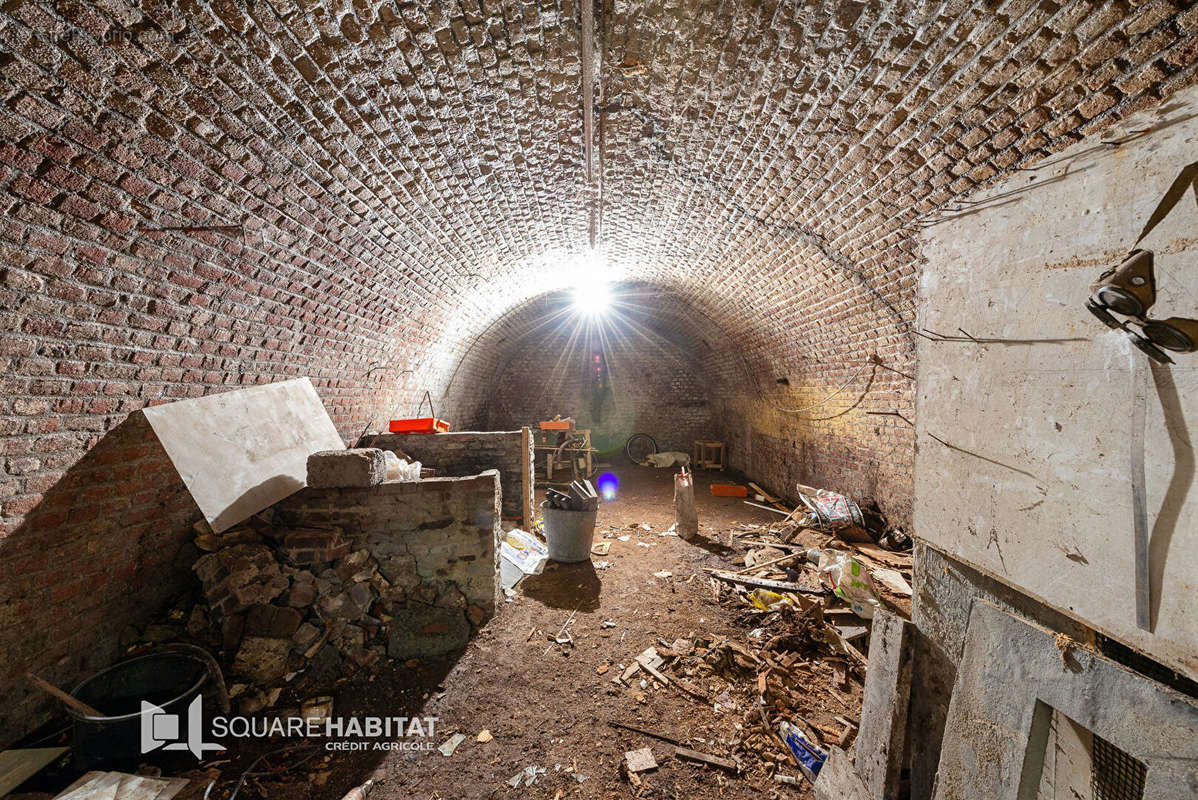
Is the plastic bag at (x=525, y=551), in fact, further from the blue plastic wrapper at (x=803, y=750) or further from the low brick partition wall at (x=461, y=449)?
the blue plastic wrapper at (x=803, y=750)

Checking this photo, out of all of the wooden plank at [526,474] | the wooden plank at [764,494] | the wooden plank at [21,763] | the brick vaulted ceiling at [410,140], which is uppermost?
the brick vaulted ceiling at [410,140]

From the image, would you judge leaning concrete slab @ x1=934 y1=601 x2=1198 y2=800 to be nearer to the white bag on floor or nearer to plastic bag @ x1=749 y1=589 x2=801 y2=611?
plastic bag @ x1=749 y1=589 x2=801 y2=611

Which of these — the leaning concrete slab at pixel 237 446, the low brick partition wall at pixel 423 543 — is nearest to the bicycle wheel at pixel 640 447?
the low brick partition wall at pixel 423 543

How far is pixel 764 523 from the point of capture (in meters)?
6.65

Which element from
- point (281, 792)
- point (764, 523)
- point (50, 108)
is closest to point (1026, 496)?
point (281, 792)

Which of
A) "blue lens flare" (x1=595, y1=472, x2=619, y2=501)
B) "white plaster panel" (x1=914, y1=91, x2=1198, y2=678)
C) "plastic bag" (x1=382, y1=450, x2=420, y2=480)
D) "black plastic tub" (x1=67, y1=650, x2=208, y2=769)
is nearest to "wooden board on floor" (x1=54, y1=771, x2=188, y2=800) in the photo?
"black plastic tub" (x1=67, y1=650, x2=208, y2=769)

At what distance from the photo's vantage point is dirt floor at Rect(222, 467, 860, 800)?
2.33 metres

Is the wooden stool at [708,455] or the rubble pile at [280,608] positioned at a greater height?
the rubble pile at [280,608]

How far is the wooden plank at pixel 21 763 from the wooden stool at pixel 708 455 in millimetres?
10387

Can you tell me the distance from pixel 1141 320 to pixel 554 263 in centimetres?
591

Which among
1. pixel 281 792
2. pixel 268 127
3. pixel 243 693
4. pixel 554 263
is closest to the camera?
pixel 281 792

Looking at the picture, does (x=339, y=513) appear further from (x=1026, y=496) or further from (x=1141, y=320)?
(x=1141, y=320)

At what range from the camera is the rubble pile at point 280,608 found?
2.85 metres

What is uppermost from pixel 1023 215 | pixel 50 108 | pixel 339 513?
pixel 50 108
